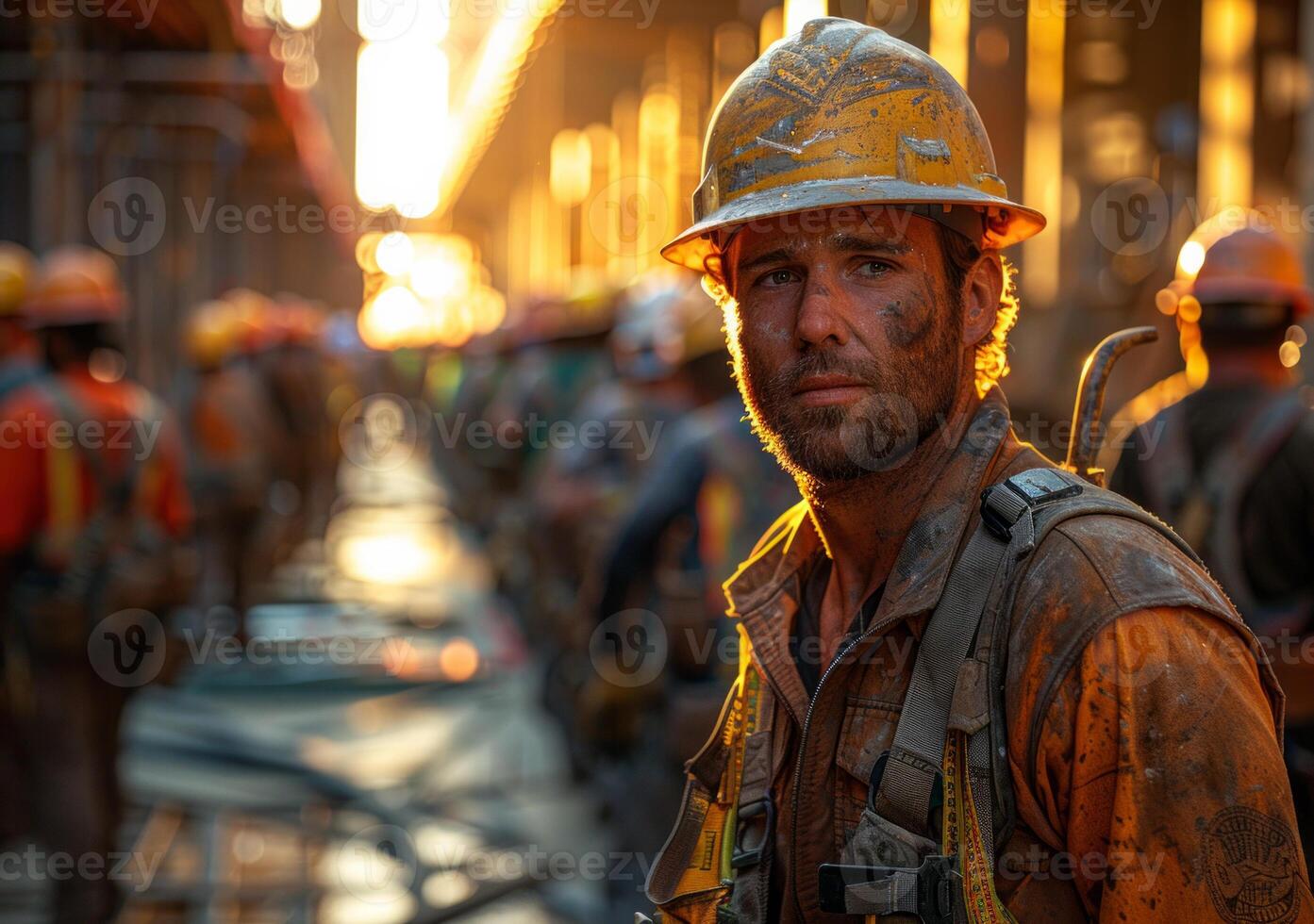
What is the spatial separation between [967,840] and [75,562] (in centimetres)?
515

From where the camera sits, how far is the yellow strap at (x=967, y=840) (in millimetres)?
1814

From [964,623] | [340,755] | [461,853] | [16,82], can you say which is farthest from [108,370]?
[964,623]

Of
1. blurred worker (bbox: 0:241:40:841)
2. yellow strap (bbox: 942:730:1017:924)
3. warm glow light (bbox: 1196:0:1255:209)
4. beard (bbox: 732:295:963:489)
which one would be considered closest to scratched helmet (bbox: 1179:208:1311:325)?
beard (bbox: 732:295:963:489)

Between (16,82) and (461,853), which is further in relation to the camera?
(16,82)

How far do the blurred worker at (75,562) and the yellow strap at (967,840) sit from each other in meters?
5.10

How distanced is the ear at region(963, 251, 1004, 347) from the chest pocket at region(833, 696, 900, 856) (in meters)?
0.64

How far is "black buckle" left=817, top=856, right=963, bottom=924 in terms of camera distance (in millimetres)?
1836

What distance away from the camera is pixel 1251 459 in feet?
13.9

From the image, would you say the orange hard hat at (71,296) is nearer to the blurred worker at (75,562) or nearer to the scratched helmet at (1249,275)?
the blurred worker at (75,562)

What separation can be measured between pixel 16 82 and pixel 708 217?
11915 millimetres

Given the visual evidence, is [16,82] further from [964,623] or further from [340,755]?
[964,623]

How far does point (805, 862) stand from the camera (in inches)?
83.9

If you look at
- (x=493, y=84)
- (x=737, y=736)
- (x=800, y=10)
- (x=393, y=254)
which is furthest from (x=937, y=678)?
(x=393, y=254)

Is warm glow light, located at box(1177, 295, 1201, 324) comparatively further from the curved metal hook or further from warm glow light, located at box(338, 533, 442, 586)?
warm glow light, located at box(338, 533, 442, 586)
